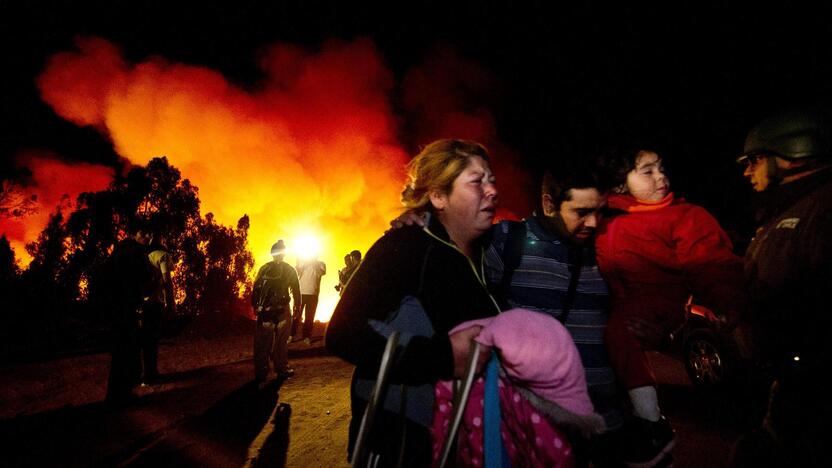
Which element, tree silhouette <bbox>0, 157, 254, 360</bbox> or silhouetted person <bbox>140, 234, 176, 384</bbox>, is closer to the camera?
silhouetted person <bbox>140, 234, 176, 384</bbox>

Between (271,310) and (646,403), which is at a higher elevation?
(271,310)

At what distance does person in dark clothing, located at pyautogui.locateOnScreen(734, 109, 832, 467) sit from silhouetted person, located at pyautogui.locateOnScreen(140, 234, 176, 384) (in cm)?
695

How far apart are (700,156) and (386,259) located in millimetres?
16312

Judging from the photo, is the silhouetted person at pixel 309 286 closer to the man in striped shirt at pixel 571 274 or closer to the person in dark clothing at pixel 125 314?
the person in dark clothing at pixel 125 314

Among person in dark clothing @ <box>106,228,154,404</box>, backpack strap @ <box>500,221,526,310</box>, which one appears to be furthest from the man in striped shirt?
person in dark clothing @ <box>106,228,154,404</box>

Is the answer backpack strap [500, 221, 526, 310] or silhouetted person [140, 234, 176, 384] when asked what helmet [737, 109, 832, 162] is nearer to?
backpack strap [500, 221, 526, 310]

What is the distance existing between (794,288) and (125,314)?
674 cm

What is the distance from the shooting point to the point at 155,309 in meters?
6.04

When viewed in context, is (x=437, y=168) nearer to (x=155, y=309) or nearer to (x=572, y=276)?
(x=572, y=276)

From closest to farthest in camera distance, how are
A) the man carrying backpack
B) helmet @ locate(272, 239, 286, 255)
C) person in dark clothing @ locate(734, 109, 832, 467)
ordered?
person in dark clothing @ locate(734, 109, 832, 467), the man carrying backpack, helmet @ locate(272, 239, 286, 255)

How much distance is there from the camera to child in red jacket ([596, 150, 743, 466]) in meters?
2.07

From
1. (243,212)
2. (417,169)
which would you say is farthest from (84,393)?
(243,212)

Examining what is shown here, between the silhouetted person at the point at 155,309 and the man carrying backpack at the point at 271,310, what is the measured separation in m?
1.40

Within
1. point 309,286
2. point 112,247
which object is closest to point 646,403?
point 309,286
